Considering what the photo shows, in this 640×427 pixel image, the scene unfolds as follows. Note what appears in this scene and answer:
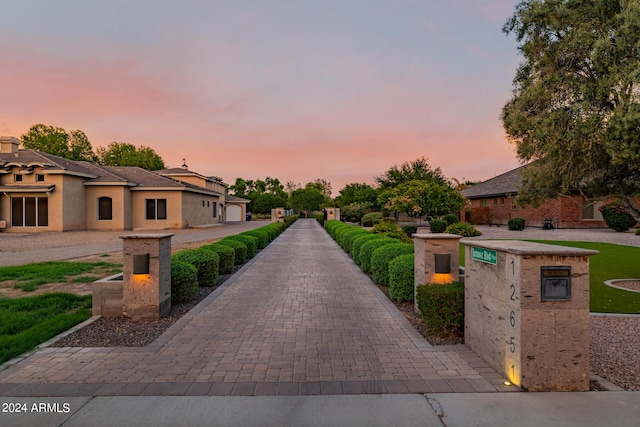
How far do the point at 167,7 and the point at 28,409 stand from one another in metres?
14.5

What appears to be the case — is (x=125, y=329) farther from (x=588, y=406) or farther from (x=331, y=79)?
(x=331, y=79)

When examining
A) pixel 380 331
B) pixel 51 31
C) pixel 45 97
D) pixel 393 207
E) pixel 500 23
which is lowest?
pixel 380 331

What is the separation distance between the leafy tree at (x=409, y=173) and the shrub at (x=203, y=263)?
A: 31.1 metres

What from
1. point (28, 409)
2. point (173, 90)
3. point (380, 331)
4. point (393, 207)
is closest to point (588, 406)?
point (380, 331)

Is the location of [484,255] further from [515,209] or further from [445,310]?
[515,209]

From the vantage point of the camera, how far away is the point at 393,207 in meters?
26.6

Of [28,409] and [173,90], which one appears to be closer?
[28,409]

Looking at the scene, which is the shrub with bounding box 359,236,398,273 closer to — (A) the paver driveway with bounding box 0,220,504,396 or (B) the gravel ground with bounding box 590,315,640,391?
(A) the paver driveway with bounding box 0,220,504,396

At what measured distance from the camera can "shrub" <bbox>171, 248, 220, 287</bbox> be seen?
763 cm

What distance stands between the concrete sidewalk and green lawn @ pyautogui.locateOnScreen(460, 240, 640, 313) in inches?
171

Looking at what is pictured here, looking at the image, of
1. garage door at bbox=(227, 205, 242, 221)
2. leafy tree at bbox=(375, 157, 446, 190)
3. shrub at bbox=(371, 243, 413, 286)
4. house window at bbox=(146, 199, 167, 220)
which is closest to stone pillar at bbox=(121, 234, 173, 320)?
shrub at bbox=(371, 243, 413, 286)

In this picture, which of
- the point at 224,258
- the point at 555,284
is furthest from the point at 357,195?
the point at 555,284

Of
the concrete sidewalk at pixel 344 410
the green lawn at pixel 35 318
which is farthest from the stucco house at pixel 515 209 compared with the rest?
the green lawn at pixel 35 318

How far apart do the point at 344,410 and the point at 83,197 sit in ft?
99.9
